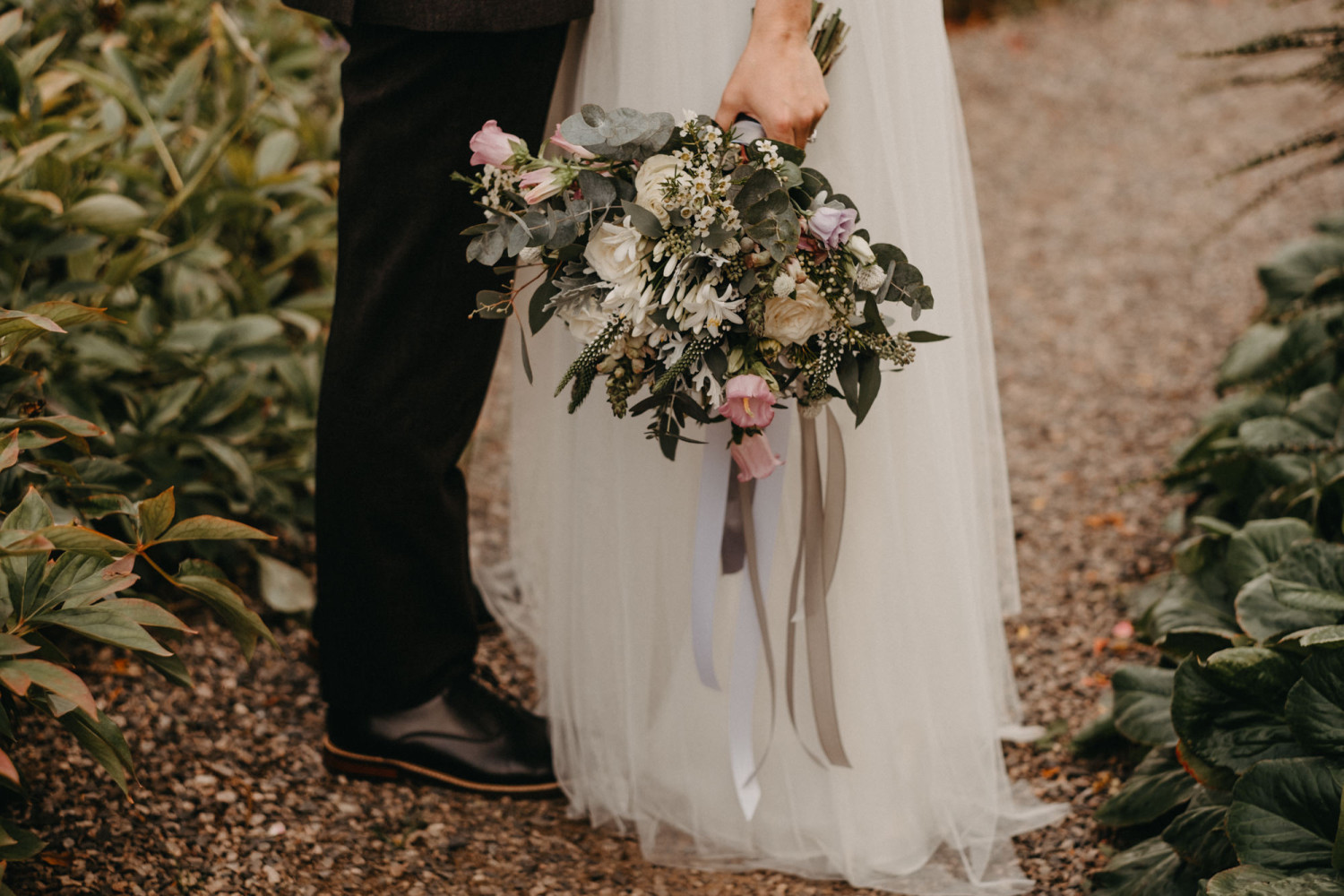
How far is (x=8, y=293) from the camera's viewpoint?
1802mm

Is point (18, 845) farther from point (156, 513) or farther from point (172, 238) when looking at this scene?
point (172, 238)

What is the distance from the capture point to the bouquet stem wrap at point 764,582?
146cm

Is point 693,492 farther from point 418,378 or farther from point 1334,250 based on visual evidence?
point 1334,250

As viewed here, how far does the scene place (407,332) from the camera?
4.90 feet

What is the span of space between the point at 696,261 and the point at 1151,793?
108 centimetres

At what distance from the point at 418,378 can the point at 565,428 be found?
0.25 metres

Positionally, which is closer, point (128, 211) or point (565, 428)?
point (565, 428)

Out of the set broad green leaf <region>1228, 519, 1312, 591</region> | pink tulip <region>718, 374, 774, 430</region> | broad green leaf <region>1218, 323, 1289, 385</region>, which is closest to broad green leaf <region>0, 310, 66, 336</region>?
pink tulip <region>718, 374, 774, 430</region>

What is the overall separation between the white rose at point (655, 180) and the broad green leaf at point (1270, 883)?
1.00 metres

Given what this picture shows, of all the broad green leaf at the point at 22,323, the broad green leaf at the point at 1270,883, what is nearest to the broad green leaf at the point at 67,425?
the broad green leaf at the point at 22,323

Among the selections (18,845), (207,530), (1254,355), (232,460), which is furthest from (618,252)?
(1254,355)

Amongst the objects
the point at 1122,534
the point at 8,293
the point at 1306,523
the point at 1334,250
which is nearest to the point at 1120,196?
the point at 1334,250

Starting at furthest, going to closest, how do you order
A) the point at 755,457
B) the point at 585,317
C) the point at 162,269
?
the point at 162,269, the point at 755,457, the point at 585,317

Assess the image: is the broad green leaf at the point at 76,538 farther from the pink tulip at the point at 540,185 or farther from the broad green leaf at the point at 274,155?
the broad green leaf at the point at 274,155
